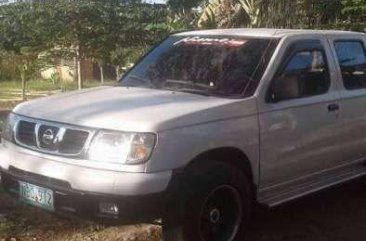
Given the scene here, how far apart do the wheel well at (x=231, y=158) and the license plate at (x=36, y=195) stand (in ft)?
3.22

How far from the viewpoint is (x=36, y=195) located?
4.23 metres

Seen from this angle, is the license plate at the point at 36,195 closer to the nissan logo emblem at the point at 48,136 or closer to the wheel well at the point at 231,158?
the nissan logo emblem at the point at 48,136

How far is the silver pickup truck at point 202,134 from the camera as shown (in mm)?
3928

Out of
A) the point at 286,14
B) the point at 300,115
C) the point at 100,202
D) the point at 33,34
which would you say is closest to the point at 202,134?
the point at 100,202

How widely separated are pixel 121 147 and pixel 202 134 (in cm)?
57

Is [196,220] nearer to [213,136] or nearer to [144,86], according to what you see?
[213,136]

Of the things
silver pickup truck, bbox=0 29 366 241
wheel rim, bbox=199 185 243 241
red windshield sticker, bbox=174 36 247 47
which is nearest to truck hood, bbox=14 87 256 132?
silver pickup truck, bbox=0 29 366 241

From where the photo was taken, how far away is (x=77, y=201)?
395cm

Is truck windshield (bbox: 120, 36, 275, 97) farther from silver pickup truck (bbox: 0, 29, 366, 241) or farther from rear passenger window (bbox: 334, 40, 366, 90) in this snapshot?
rear passenger window (bbox: 334, 40, 366, 90)

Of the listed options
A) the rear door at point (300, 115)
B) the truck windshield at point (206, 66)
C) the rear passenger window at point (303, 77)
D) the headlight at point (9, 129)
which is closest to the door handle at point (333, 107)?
the rear door at point (300, 115)

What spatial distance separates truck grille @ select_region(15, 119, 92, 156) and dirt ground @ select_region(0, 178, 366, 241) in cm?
61

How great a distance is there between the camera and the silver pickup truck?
3.93 metres

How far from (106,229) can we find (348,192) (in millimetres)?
2794

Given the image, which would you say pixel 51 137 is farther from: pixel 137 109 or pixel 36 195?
pixel 137 109
